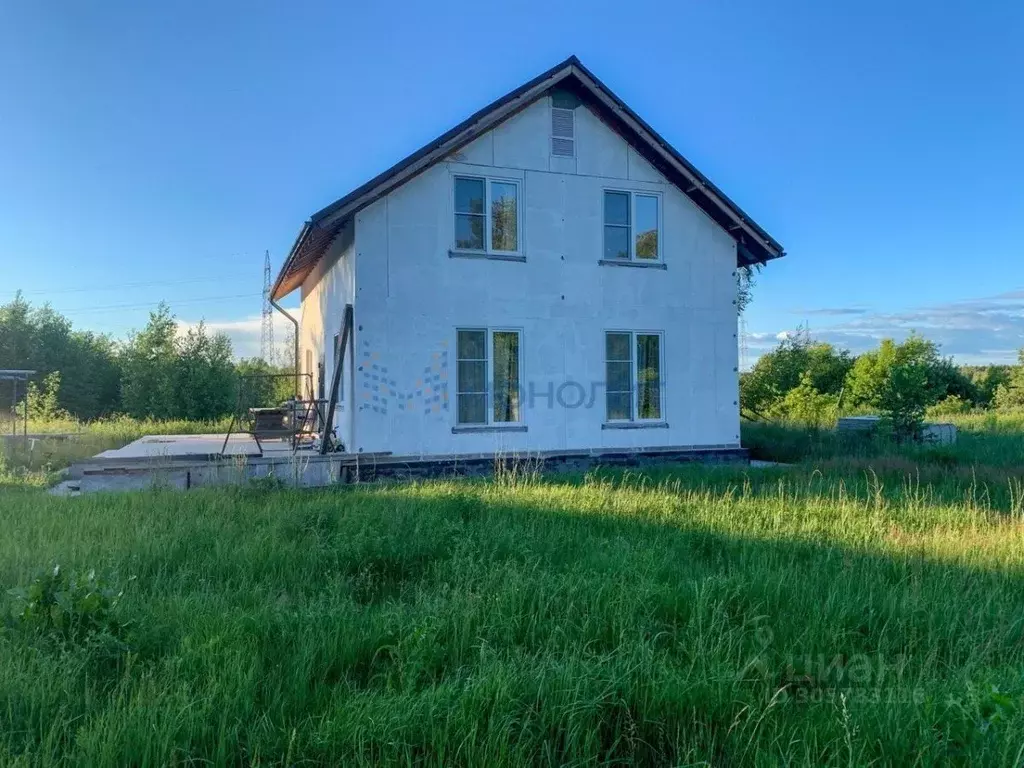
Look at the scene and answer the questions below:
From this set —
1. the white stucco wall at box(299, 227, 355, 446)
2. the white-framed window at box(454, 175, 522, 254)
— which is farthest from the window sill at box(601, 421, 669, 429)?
the white stucco wall at box(299, 227, 355, 446)

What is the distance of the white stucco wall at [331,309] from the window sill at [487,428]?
2.01m

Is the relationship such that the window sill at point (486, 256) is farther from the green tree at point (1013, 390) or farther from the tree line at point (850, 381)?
the green tree at point (1013, 390)

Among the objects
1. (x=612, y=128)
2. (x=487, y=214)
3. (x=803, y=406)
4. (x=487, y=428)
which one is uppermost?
(x=612, y=128)

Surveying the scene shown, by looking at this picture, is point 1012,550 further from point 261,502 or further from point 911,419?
point 911,419

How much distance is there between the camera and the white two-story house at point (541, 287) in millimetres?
12586

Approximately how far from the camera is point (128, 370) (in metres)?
31.0

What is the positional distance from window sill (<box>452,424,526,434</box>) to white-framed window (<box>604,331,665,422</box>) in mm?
1913

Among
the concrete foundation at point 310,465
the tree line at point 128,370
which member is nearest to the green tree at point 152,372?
the tree line at point 128,370

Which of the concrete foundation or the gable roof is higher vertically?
the gable roof

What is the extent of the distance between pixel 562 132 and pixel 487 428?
6.05 meters

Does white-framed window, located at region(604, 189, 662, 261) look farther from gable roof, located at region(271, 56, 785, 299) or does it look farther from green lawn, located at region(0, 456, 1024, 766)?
green lawn, located at region(0, 456, 1024, 766)

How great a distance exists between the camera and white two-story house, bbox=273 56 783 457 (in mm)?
12586

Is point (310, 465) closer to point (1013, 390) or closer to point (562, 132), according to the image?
point (562, 132)

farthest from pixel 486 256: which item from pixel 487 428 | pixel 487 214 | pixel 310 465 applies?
pixel 310 465
